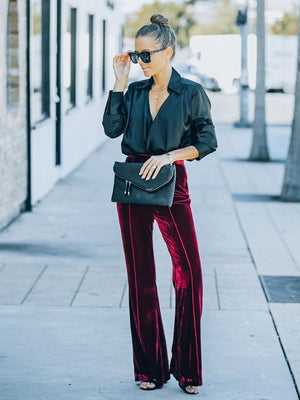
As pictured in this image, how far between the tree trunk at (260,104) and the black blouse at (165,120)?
1225cm

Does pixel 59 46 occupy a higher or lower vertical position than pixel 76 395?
higher

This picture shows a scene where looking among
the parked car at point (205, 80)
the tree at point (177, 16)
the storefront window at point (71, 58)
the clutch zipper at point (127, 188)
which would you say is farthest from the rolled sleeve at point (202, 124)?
the tree at point (177, 16)

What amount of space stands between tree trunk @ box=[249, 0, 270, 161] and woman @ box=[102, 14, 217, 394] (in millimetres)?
12248

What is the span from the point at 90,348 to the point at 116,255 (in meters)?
2.89

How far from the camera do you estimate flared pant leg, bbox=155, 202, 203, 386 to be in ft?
15.5

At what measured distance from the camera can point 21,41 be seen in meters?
10.5

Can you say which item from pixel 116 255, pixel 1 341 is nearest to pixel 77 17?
pixel 116 255

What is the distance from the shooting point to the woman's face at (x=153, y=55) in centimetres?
465

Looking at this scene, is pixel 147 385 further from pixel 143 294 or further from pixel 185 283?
pixel 185 283

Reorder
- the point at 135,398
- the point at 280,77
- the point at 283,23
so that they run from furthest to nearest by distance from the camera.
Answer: the point at 283,23 → the point at 280,77 → the point at 135,398

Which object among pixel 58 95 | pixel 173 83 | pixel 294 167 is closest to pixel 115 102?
pixel 173 83

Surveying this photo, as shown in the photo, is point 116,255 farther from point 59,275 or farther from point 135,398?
point 135,398

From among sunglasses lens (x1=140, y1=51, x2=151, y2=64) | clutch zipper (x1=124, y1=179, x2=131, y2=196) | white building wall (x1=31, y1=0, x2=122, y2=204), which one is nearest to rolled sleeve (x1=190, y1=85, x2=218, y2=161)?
sunglasses lens (x1=140, y1=51, x2=151, y2=64)

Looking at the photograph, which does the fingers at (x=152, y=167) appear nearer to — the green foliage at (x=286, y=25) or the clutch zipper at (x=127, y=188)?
the clutch zipper at (x=127, y=188)
